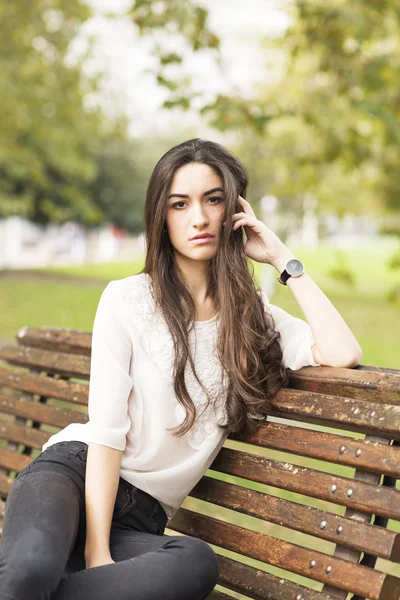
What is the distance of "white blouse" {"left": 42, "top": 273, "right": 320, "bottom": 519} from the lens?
303 centimetres

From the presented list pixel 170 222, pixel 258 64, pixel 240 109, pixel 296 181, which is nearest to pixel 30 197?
pixel 258 64

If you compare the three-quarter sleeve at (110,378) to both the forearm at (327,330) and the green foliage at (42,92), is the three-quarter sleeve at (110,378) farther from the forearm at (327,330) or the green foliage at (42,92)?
the green foliage at (42,92)

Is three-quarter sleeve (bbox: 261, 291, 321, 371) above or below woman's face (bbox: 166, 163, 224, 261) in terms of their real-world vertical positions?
below

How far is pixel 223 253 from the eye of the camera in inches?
128

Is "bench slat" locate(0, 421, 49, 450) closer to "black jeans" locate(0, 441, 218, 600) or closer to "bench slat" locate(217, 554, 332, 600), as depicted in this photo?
"black jeans" locate(0, 441, 218, 600)

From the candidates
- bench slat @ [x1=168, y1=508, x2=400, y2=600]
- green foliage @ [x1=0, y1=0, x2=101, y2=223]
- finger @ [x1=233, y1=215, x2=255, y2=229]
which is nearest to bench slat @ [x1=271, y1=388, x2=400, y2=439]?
bench slat @ [x1=168, y1=508, x2=400, y2=600]

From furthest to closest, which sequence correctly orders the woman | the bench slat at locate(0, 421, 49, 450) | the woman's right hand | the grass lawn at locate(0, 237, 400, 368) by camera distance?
1. the grass lawn at locate(0, 237, 400, 368)
2. the bench slat at locate(0, 421, 49, 450)
3. the woman
4. the woman's right hand

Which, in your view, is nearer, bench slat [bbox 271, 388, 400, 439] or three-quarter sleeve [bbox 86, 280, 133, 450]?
bench slat [bbox 271, 388, 400, 439]

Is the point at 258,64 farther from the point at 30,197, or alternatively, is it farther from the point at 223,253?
the point at 223,253

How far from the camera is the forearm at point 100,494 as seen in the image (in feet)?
9.47

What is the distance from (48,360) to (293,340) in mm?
1428

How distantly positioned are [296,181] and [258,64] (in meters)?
6.18

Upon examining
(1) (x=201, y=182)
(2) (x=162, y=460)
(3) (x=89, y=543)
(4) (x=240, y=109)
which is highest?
(4) (x=240, y=109)

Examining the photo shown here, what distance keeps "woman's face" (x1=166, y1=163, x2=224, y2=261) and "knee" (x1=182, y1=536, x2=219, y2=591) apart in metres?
1.05
